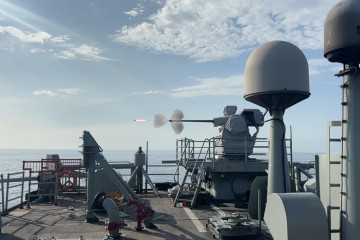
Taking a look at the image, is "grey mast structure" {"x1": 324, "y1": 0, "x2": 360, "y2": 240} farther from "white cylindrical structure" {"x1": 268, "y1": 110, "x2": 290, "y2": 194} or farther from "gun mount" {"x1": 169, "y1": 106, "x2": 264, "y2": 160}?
"gun mount" {"x1": 169, "y1": 106, "x2": 264, "y2": 160}

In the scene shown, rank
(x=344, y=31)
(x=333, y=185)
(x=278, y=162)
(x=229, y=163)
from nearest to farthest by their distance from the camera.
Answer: (x=344, y=31) → (x=333, y=185) → (x=278, y=162) → (x=229, y=163)

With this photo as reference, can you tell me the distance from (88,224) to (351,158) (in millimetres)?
8277

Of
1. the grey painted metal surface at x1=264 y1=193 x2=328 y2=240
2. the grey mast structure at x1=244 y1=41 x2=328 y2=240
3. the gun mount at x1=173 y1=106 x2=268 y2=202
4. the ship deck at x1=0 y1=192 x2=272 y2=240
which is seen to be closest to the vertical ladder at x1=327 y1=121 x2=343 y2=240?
the grey painted metal surface at x1=264 y1=193 x2=328 y2=240

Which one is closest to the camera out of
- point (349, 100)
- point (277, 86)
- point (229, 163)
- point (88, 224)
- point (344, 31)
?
point (344, 31)

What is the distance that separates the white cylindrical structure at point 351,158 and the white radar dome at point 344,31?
10.9 inches

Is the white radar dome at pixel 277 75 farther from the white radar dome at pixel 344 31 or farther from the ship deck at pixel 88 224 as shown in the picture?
the ship deck at pixel 88 224

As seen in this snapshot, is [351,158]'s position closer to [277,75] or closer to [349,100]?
[349,100]

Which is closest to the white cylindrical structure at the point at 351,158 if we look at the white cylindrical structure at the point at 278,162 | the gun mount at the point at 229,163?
the white cylindrical structure at the point at 278,162

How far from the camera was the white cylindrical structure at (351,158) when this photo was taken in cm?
565

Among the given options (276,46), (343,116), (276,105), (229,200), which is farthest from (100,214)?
(343,116)

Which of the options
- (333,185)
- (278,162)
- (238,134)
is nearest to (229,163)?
(238,134)

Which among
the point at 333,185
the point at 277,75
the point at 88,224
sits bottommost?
the point at 88,224

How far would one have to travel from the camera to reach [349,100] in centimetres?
584

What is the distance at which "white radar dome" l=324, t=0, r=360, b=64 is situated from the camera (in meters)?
5.57
